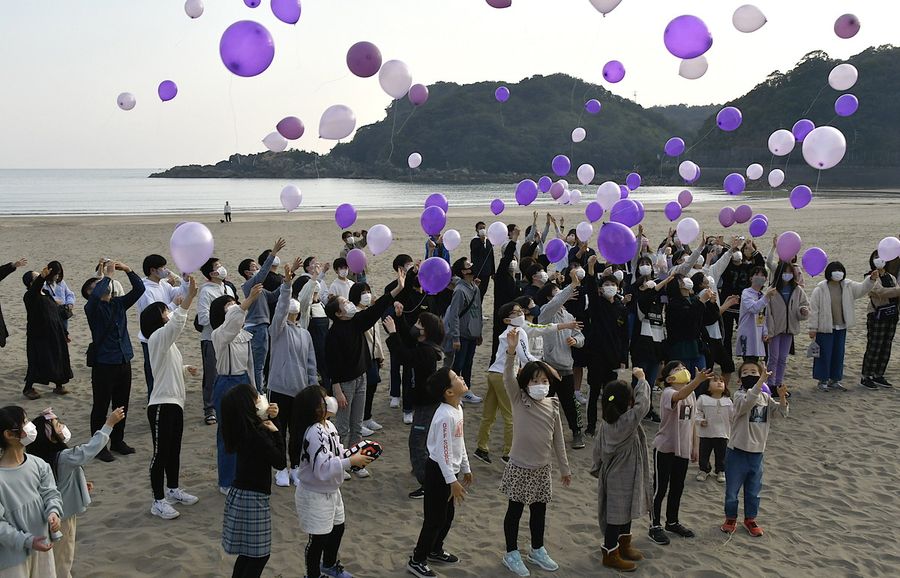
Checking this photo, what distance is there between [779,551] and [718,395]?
1329 mm

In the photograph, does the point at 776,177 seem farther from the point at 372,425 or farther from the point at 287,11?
the point at 287,11

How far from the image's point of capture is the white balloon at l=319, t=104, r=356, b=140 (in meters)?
8.03

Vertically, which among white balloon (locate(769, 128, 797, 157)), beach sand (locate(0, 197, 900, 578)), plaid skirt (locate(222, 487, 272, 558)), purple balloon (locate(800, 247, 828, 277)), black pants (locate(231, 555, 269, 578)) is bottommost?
beach sand (locate(0, 197, 900, 578))

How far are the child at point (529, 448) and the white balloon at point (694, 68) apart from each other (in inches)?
286

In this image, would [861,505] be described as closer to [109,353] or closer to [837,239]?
[109,353]

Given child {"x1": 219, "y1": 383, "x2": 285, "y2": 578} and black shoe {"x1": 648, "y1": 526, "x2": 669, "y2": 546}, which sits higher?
child {"x1": 219, "y1": 383, "x2": 285, "y2": 578}

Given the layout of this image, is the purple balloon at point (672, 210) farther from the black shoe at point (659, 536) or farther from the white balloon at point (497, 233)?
the black shoe at point (659, 536)

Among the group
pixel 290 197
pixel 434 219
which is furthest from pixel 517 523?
pixel 290 197

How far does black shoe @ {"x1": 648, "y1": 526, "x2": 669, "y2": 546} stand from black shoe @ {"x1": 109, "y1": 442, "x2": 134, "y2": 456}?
16.4 feet

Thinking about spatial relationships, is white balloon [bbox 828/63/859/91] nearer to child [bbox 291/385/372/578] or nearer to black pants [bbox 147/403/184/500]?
child [bbox 291/385/372/578]

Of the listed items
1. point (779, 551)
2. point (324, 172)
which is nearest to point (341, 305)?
point (779, 551)

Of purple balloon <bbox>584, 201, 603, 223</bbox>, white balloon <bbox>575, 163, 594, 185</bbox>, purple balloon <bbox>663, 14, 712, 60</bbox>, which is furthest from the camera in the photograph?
white balloon <bbox>575, 163, 594, 185</bbox>

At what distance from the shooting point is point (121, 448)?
22.8 feet

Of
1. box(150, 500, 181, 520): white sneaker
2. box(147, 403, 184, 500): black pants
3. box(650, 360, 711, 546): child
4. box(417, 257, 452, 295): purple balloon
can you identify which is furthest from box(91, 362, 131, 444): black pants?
box(650, 360, 711, 546): child
